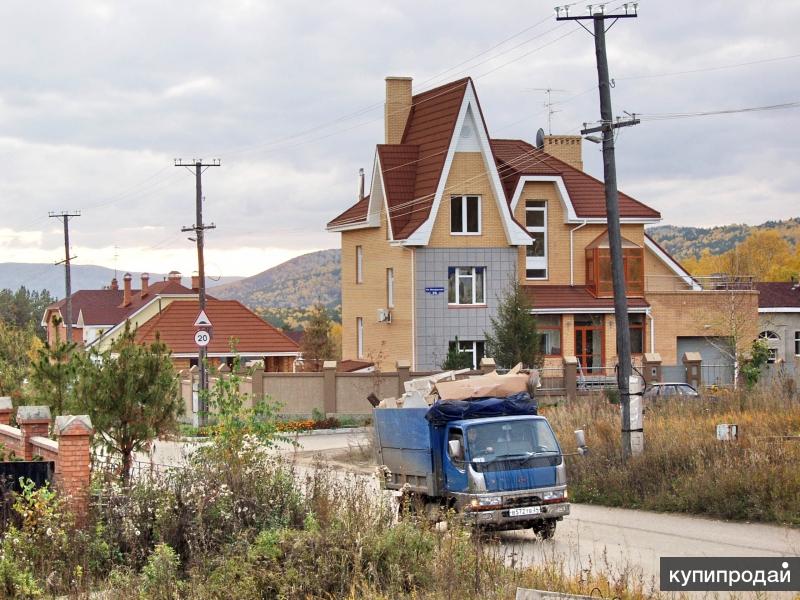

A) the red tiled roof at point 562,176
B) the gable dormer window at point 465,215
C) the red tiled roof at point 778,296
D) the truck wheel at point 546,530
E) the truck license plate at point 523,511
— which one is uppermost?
the red tiled roof at point 562,176

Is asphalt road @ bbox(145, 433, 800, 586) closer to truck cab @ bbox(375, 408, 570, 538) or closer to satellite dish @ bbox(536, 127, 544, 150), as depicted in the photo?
A: truck cab @ bbox(375, 408, 570, 538)

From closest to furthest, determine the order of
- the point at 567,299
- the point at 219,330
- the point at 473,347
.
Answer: the point at 473,347, the point at 567,299, the point at 219,330

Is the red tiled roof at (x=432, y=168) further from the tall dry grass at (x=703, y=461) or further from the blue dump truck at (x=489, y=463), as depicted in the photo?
the blue dump truck at (x=489, y=463)

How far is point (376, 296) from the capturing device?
169 feet

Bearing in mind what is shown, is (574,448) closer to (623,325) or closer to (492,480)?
(623,325)

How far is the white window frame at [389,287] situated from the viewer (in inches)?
1976

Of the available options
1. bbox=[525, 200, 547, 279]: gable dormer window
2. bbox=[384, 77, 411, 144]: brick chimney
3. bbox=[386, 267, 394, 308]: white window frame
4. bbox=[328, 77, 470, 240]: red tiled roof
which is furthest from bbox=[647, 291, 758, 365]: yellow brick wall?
bbox=[384, 77, 411, 144]: brick chimney

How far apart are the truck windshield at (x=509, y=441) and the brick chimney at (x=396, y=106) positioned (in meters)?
35.0

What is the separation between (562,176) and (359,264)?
31.9 feet

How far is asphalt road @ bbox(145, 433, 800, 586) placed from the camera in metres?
15.5

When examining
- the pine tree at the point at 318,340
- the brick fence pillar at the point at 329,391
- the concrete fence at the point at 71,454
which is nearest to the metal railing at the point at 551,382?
the brick fence pillar at the point at 329,391

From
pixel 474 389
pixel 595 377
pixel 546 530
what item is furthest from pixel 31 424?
pixel 595 377

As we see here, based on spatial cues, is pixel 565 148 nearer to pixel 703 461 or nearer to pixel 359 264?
pixel 359 264

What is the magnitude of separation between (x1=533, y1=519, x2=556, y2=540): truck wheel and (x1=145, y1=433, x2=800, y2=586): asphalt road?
132mm
